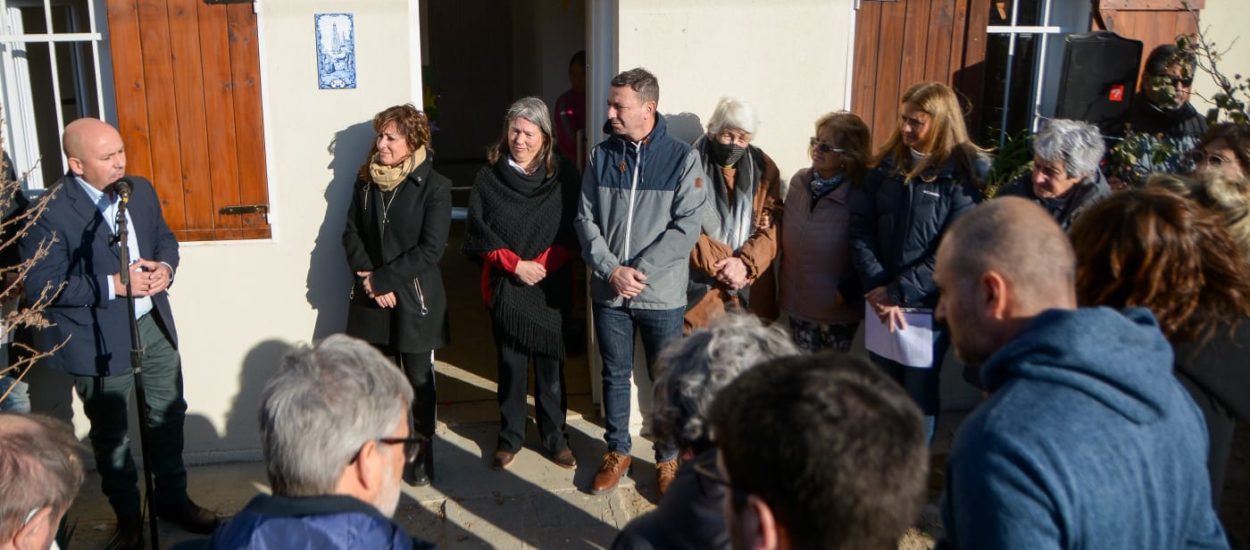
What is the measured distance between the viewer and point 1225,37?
5.36 meters

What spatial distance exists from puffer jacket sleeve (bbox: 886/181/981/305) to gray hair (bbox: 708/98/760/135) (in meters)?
0.92

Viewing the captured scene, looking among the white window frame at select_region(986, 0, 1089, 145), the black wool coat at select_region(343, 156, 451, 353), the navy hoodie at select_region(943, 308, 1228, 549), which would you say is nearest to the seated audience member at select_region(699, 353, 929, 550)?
the navy hoodie at select_region(943, 308, 1228, 549)

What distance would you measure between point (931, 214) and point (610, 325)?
1.47 metres

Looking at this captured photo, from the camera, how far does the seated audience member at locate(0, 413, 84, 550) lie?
2.06 meters

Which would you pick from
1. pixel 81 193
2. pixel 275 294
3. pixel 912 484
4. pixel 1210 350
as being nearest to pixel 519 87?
pixel 275 294

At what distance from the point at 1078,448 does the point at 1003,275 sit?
381 millimetres

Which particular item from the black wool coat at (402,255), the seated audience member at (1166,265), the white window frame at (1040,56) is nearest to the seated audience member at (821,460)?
the seated audience member at (1166,265)

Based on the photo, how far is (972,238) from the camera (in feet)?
6.81

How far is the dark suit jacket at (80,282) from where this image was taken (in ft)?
12.6

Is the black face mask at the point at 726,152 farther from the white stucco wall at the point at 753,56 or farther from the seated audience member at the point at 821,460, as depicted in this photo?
A: the seated audience member at the point at 821,460

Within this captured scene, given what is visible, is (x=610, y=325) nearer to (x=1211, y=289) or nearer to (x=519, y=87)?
(x=1211, y=289)

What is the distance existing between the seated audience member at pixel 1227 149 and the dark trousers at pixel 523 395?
2894 mm

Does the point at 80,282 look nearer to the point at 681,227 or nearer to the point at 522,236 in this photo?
the point at 522,236

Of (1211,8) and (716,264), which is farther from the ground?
(1211,8)
